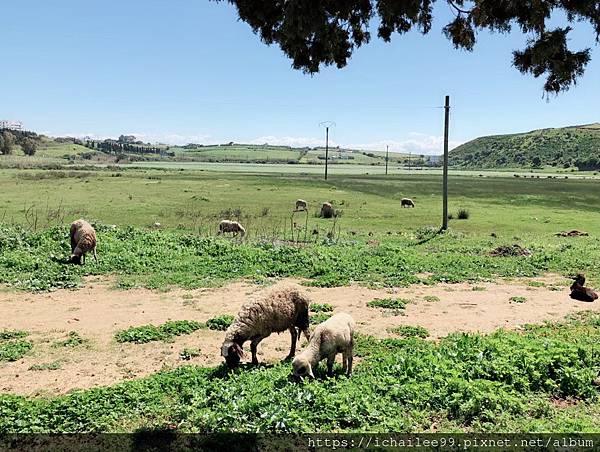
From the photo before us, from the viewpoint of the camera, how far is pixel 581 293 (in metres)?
14.2

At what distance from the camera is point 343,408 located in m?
6.56

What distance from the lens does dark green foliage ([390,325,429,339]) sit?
11.1 meters

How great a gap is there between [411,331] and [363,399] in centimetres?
471

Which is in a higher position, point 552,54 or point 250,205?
point 552,54

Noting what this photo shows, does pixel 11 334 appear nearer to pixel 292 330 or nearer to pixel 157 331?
pixel 157 331

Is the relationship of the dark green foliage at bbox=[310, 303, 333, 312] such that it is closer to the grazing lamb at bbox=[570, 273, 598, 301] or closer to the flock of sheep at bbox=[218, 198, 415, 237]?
the grazing lamb at bbox=[570, 273, 598, 301]

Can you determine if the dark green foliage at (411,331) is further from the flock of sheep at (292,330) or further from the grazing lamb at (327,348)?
the grazing lamb at (327,348)

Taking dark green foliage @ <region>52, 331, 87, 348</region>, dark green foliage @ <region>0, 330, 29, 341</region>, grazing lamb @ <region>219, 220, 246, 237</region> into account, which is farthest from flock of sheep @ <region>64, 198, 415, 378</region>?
grazing lamb @ <region>219, 220, 246, 237</region>

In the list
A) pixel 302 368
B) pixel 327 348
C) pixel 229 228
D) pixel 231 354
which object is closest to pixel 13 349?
pixel 231 354

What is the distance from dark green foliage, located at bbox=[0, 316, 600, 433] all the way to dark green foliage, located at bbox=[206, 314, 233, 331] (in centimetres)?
282

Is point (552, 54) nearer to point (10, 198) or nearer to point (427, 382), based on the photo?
point (427, 382)

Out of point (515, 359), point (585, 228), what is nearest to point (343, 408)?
point (515, 359)

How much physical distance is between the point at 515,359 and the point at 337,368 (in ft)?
10.2

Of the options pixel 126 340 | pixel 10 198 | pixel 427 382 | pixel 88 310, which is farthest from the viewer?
pixel 10 198
